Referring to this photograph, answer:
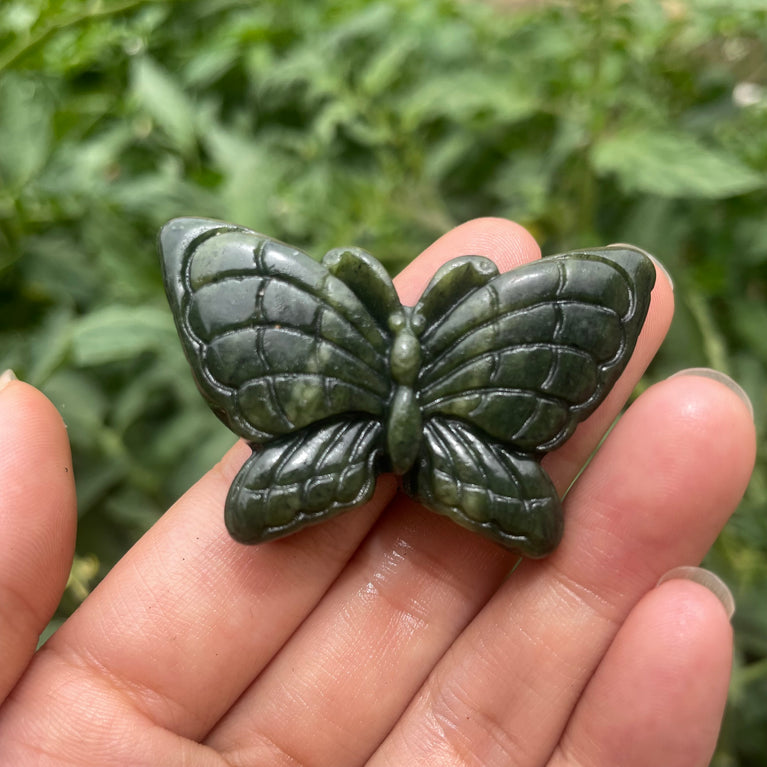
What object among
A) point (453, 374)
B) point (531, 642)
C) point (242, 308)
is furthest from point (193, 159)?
point (531, 642)

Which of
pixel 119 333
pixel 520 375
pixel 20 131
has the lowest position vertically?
pixel 520 375

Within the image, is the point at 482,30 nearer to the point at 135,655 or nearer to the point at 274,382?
the point at 274,382

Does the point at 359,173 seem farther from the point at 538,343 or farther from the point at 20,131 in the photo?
the point at 538,343

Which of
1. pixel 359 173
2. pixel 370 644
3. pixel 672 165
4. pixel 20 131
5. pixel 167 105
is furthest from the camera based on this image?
pixel 359 173

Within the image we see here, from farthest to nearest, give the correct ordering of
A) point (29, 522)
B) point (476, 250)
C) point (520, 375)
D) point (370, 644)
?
1. point (476, 250)
2. point (370, 644)
3. point (520, 375)
4. point (29, 522)

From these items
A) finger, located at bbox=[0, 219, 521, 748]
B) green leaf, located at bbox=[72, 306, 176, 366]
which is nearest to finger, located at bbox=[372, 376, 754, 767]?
finger, located at bbox=[0, 219, 521, 748]

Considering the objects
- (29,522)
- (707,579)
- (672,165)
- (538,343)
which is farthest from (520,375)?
(29,522)

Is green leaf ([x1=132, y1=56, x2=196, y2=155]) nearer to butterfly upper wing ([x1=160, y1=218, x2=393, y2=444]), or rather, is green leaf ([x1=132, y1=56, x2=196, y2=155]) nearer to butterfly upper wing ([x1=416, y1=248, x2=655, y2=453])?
butterfly upper wing ([x1=160, y1=218, x2=393, y2=444])
